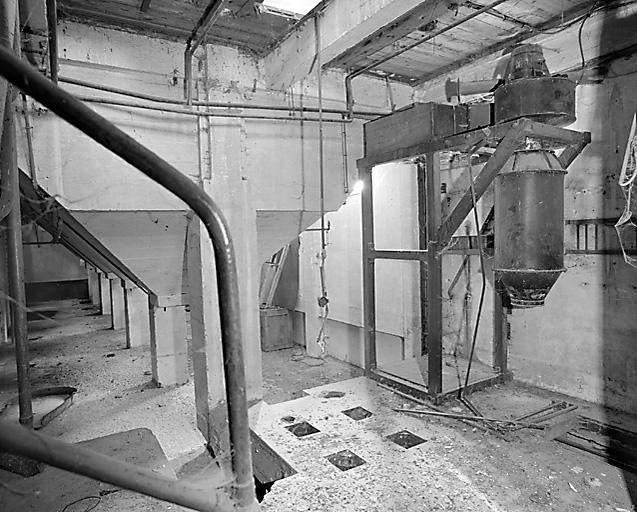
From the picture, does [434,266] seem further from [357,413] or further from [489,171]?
[357,413]

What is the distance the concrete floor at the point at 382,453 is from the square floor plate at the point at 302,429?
1.4 inches

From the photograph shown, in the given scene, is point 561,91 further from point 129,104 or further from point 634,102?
point 129,104

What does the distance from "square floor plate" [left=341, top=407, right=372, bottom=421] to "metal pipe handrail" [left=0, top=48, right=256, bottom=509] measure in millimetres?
1734

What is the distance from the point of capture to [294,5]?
7.32 feet

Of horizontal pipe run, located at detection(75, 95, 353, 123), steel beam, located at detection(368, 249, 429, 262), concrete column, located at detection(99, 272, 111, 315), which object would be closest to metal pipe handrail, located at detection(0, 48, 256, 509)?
horizontal pipe run, located at detection(75, 95, 353, 123)

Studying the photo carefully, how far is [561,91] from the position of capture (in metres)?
2.00

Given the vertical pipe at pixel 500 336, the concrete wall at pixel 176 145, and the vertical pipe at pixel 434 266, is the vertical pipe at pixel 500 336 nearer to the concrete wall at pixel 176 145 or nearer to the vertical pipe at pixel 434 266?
the vertical pipe at pixel 434 266

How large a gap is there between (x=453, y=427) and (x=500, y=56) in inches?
94.3

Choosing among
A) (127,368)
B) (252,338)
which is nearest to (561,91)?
(252,338)

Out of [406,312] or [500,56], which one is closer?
[500,56]

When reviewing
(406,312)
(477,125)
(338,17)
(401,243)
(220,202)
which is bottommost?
(406,312)

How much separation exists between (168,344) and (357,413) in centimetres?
191

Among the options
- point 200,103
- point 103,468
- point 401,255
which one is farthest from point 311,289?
point 103,468

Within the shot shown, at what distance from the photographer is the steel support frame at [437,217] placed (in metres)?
2.08
